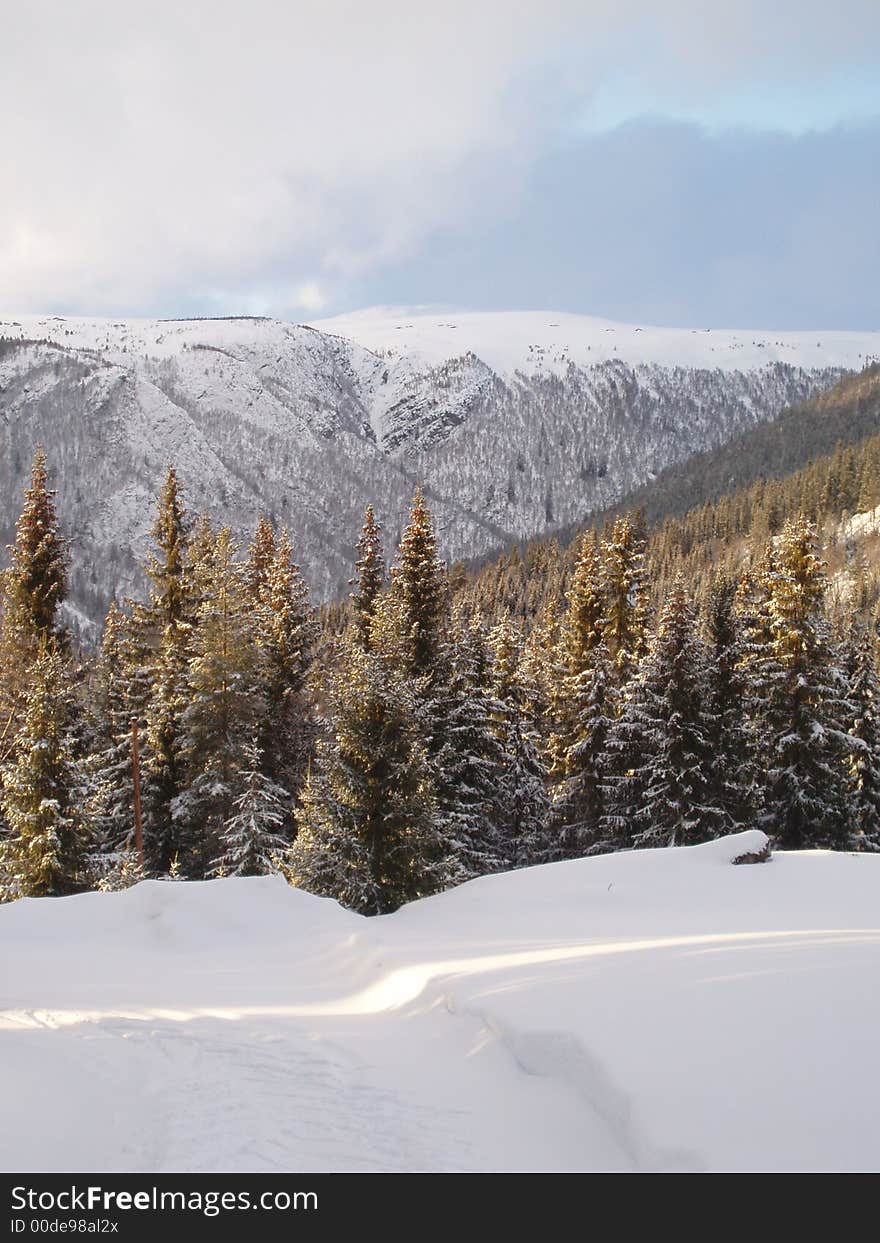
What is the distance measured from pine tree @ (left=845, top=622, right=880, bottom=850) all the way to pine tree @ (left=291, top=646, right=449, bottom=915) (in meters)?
15.1

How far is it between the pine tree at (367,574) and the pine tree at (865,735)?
16.3 m

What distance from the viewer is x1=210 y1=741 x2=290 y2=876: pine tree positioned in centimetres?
2038

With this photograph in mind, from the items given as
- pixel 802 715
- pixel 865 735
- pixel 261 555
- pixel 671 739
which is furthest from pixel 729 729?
pixel 261 555

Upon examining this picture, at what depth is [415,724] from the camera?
60.4 ft

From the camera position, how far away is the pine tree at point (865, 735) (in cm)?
2542

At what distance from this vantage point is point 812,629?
23750 millimetres

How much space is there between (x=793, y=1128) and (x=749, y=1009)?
155cm

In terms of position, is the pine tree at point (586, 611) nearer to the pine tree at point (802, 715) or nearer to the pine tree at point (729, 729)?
the pine tree at point (729, 729)

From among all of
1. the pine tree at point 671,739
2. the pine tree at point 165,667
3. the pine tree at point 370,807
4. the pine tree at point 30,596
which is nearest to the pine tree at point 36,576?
the pine tree at point 30,596

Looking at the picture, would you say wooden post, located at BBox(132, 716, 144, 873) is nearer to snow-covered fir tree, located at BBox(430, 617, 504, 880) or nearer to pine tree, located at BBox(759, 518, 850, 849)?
snow-covered fir tree, located at BBox(430, 617, 504, 880)

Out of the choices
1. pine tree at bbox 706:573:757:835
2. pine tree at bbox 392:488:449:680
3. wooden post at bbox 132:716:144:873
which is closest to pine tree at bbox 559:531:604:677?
pine tree at bbox 706:573:757:835

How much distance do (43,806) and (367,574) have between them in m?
13.4
